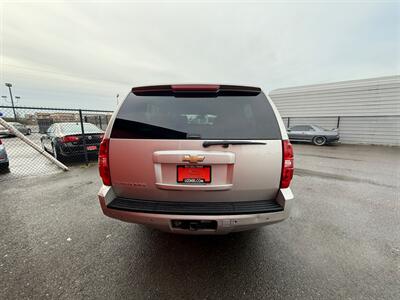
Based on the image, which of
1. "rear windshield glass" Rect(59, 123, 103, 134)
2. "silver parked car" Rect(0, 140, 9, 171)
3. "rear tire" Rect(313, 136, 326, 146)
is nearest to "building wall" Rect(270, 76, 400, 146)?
"rear tire" Rect(313, 136, 326, 146)

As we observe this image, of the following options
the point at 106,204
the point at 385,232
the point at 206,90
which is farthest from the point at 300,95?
the point at 106,204

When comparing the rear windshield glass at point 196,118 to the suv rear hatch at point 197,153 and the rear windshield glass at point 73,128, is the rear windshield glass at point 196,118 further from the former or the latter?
the rear windshield glass at point 73,128

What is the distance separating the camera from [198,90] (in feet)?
6.08

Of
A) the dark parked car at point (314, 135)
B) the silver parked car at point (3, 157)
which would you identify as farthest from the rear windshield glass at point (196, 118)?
the dark parked car at point (314, 135)

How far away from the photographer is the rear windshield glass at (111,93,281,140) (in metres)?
1.69

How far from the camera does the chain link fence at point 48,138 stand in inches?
201

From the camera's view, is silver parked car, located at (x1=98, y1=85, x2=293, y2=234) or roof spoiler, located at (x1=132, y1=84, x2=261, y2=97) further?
roof spoiler, located at (x1=132, y1=84, x2=261, y2=97)

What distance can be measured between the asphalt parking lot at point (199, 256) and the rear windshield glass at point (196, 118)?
1404 mm

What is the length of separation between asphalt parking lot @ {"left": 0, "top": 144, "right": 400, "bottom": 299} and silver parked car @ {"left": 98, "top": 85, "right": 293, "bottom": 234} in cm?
56

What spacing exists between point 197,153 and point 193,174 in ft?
0.68

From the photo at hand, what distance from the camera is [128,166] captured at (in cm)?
168

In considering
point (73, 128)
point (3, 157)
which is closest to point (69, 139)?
point (73, 128)

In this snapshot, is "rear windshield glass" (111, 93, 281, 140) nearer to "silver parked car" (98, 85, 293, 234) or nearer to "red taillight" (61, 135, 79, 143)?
"silver parked car" (98, 85, 293, 234)

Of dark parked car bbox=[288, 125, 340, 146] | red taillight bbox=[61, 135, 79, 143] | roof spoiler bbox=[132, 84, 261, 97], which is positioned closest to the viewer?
roof spoiler bbox=[132, 84, 261, 97]
